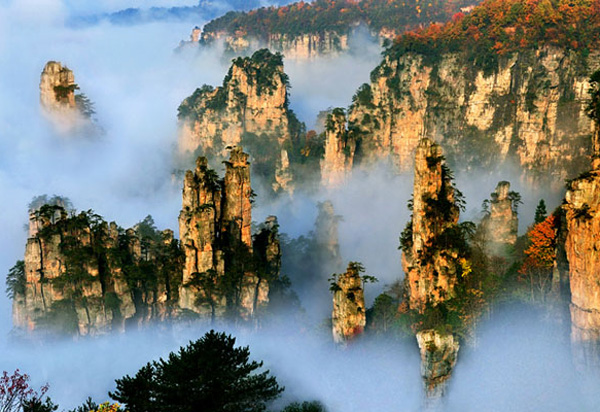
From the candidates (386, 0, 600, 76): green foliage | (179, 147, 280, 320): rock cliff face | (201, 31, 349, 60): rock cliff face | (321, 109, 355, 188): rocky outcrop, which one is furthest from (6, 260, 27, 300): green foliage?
(201, 31, 349, 60): rock cliff face

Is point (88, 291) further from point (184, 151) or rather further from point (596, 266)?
point (184, 151)

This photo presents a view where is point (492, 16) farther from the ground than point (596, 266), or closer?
farther from the ground

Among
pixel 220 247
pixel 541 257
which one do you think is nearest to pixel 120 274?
pixel 220 247

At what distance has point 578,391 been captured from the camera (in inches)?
1939

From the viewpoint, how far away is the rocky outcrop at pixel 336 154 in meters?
105

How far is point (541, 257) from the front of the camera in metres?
58.3

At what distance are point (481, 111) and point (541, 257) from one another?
143ft

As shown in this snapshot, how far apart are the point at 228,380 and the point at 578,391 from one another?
21.8m

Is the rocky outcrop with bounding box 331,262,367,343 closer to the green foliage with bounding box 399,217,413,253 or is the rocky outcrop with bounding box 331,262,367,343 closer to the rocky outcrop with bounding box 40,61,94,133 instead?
the green foliage with bounding box 399,217,413,253

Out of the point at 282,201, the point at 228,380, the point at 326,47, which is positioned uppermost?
the point at 326,47

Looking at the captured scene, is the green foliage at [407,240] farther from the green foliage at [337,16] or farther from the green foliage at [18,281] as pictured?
the green foliage at [337,16]

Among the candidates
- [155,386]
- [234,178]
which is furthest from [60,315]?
[155,386]

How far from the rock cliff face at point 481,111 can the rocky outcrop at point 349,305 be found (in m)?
38.0

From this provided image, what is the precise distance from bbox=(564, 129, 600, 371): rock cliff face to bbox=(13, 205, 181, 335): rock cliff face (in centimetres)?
3429
